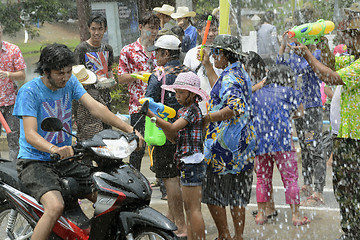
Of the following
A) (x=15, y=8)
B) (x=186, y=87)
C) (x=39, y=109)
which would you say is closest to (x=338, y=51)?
(x=186, y=87)

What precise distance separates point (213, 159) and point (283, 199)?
2293mm

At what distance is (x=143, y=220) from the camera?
3.98 meters

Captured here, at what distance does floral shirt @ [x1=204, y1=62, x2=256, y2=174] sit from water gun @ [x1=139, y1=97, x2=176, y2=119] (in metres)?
0.38

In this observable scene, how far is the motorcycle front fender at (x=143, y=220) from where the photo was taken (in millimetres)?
3955

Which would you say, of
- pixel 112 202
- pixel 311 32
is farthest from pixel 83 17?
pixel 112 202

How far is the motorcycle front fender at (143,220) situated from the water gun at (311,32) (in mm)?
1949

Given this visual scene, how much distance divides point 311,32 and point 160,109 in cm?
140

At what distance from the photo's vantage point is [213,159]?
506 cm

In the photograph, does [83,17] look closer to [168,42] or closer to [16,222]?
[168,42]

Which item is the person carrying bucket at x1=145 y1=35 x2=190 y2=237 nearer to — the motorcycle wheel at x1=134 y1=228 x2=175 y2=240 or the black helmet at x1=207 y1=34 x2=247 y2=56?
the black helmet at x1=207 y1=34 x2=247 y2=56

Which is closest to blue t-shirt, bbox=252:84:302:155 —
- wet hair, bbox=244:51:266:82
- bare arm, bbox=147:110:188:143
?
wet hair, bbox=244:51:266:82

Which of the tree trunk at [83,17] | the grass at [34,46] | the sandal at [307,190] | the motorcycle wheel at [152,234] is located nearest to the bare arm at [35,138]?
the motorcycle wheel at [152,234]

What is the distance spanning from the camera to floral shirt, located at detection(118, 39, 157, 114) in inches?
280

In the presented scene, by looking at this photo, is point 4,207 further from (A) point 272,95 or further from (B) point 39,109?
(A) point 272,95
